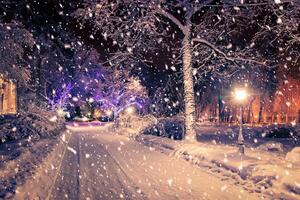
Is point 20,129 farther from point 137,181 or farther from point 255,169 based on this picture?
point 255,169

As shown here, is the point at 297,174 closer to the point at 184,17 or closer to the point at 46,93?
the point at 184,17

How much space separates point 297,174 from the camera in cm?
888

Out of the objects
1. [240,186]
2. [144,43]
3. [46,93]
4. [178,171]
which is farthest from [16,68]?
[46,93]

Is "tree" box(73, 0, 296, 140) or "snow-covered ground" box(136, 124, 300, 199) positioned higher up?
"tree" box(73, 0, 296, 140)

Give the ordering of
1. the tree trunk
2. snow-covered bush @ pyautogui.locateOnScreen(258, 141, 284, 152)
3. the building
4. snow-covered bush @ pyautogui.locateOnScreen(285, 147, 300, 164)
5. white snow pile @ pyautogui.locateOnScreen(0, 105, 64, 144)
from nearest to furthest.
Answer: snow-covered bush @ pyautogui.locateOnScreen(285, 147, 300, 164) < snow-covered bush @ pyautogui.locateOnScreen(258, 141, 284, 152) < white snow pile @ pyautogui.locateOnScreen(0, 105, 64, 144) < the tree trunk < the building

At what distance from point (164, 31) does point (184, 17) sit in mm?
1574

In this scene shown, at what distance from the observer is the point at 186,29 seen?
19453 mm

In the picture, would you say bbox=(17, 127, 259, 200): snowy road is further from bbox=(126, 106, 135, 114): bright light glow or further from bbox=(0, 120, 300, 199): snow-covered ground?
bbox=(126, 106, 135, 114): bright light glow

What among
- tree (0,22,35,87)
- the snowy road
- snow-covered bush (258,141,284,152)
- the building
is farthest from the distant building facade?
the snowy road

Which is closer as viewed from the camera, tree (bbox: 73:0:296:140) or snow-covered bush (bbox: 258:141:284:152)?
snow-covered bush (bbox: 258:141:284:152)

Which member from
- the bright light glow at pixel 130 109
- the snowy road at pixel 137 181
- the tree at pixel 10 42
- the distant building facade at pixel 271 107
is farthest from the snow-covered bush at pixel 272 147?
the bright light glow at pixel 130 109

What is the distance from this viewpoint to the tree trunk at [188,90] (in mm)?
18969

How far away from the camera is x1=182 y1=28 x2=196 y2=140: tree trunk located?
18969 millimetres

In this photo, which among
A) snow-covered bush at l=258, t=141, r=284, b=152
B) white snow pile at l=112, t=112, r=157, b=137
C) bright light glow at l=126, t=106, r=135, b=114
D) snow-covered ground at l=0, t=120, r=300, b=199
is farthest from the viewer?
bright light glow at l=126, t=106, r=135, b=114
